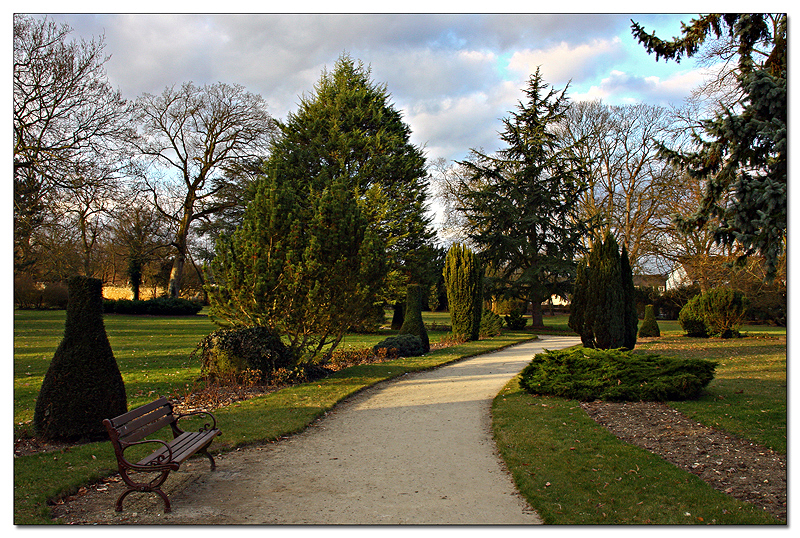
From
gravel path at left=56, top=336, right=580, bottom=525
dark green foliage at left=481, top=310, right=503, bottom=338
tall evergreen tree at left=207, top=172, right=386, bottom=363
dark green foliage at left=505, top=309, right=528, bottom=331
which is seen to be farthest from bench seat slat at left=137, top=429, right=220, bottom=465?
dark green foliage at left=505, top=309, right=528, bottom=331

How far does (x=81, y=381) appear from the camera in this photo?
19.1 ft

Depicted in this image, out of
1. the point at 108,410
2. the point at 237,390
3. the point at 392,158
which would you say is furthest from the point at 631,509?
the point at 392,158

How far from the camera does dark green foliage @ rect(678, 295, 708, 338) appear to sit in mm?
20938

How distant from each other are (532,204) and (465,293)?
35.7ft

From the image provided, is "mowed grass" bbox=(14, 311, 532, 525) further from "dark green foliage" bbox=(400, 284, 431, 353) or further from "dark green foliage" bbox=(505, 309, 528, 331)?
"dark green foliage" bbox=(505, 309, 528, 331)

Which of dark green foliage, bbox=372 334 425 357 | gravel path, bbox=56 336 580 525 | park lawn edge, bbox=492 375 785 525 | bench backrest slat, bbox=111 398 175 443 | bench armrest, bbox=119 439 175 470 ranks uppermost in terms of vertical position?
bench backrest slat, bbox=111 398 175 443

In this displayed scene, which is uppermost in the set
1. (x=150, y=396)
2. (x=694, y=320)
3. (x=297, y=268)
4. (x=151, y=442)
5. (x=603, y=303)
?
(x=297, y=268)

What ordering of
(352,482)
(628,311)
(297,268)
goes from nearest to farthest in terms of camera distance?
(352,482), (297,268), (628,311)

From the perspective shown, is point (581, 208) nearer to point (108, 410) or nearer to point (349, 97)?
point (349, 97)

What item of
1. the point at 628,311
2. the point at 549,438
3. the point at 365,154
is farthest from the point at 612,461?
the point at 365,154

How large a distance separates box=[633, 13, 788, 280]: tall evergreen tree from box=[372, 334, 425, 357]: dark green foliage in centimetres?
913

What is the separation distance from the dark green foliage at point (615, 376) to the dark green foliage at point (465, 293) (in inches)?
448

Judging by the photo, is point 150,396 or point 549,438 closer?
point 549,438

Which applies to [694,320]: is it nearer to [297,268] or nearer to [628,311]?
[628,311]
